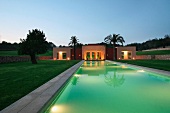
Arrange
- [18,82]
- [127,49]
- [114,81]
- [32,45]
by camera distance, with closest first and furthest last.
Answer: [18,82] → [114,81] → [32,45] → [127,49]

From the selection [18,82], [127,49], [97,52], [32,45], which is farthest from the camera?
[127,49]

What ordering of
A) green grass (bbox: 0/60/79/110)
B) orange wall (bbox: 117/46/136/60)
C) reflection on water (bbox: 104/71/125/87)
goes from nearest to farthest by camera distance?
green grass (bbox: 0/60/79/110), reflection on water (bbox: 104/71/125/87), orange wall (bbox: 117/46/136/60)

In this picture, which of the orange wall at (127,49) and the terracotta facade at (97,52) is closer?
the terracotta facade at (97,52)

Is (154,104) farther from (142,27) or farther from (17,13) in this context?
(142,27)

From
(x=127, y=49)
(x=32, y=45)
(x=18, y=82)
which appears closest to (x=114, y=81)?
(x=18, y=82)

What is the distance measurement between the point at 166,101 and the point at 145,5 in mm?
30570

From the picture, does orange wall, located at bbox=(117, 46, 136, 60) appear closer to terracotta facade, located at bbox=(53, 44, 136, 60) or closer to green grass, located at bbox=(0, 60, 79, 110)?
terracotta facade, located at bbox=(53, 44, 136, 60)

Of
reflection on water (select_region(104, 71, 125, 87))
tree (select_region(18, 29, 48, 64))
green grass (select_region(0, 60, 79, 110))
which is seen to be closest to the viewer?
green grass (select_region(0, 60, 79, 110))

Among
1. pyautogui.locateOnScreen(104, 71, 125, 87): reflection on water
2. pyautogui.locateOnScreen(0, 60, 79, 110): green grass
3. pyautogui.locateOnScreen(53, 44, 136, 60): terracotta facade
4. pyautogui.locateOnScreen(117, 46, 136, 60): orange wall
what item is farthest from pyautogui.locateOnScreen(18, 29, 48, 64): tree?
pyautogui.locateOnScreen(117, 46, 136, 60): orange wall

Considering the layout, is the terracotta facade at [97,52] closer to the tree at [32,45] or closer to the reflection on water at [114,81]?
the tree at [32,45]

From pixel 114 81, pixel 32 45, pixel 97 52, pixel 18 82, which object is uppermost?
pixel 32 45

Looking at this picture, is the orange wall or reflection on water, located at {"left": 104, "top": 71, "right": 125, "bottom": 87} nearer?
reflection on water, located at {"left": 104, "top": 71, "right": 125, "bottom": 87}

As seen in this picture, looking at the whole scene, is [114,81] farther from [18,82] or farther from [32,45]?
[32,45]

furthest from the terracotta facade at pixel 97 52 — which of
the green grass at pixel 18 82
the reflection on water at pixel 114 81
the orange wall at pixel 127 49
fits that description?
the reflection on water at pixel 114 81
